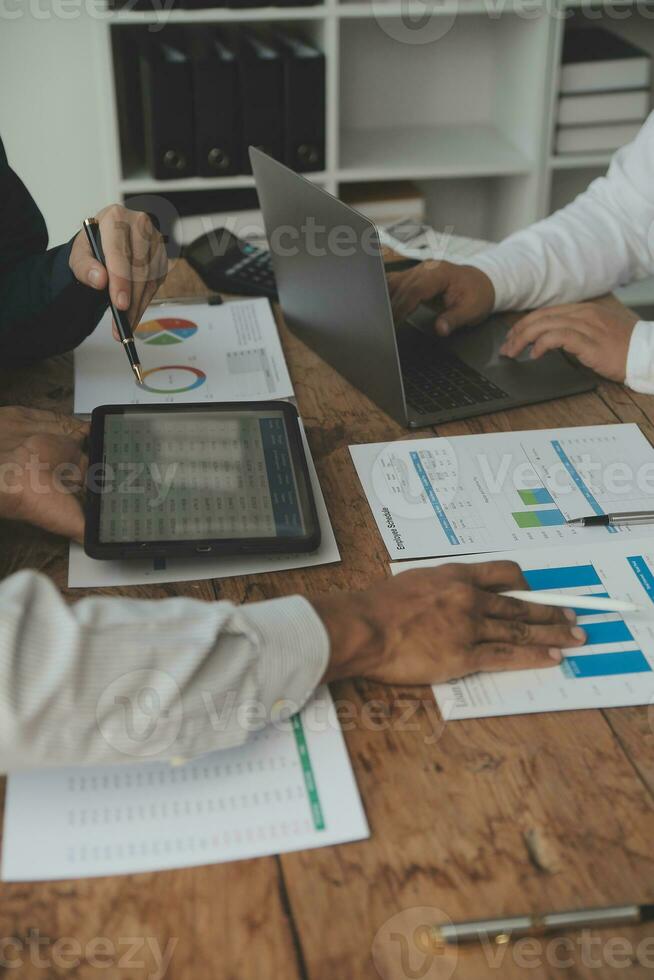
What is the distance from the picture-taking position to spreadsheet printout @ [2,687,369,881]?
2.19 ft

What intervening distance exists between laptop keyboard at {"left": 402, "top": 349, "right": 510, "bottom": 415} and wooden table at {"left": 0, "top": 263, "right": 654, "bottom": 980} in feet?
1.51

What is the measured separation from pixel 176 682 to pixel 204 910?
155 millimetres

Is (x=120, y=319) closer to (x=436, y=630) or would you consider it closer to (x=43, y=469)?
(x=43, y=469)

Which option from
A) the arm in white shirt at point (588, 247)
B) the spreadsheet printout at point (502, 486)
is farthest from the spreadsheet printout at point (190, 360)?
the arm in white shirt at point (588, 247)

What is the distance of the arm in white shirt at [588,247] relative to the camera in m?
1.40

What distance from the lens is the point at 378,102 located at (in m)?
2.84

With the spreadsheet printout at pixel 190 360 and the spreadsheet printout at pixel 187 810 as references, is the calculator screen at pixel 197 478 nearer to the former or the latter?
the spreadsheet printout at pixel 190 360

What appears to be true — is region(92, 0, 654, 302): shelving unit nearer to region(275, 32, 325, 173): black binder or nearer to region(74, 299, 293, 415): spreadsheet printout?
region(275, 32, 325, 173): black binder

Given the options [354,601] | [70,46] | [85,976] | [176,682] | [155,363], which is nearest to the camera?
[85,976]

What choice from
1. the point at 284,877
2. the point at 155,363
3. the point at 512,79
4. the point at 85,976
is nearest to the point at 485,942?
the point at 284,877

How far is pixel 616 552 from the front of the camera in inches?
36.8

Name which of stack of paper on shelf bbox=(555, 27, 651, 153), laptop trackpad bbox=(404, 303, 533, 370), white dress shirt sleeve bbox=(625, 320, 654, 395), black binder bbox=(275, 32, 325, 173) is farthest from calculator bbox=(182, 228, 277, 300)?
stack of paper on shelf bbox=(555, 27, 651, 153)

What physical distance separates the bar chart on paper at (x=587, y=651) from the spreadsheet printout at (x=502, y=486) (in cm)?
3

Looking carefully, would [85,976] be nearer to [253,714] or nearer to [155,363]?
[253,714]
